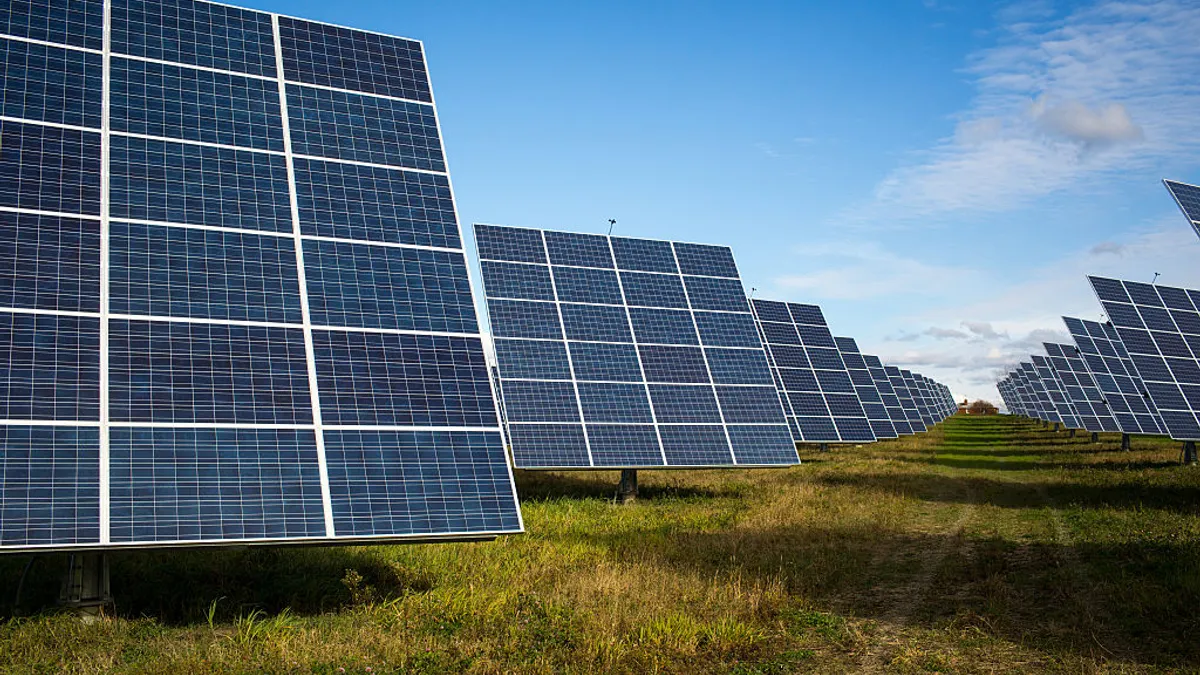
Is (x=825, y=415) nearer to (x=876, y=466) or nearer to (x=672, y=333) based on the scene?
(x=876, y=466)

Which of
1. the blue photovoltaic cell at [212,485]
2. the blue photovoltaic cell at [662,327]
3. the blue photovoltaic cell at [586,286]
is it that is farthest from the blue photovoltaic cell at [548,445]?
the blue photovoltaic cell at [212,485]

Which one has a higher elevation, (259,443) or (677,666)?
(259,443)

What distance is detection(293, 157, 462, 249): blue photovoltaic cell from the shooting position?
12.5m

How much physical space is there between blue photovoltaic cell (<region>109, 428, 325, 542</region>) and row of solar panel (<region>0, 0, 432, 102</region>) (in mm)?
6185

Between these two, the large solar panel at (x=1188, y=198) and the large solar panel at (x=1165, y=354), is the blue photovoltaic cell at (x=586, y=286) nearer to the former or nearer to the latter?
the large solar panel at (x=1188, y=198)

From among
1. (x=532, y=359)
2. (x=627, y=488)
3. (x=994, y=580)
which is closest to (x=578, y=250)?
(x=532, y=359)

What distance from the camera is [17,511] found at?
870 cm

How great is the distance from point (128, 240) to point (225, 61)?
13.0 ft

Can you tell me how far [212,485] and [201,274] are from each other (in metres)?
2.75

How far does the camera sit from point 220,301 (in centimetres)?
1091

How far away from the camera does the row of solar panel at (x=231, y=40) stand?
496 inches

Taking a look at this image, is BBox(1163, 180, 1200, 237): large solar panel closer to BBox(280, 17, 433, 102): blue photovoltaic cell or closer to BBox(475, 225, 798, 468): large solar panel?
BBox(475, 225, 798, 468): large solar panel

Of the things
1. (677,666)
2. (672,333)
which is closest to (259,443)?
(677,666)

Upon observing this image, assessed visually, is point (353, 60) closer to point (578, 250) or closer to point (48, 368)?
point (48, 368)
